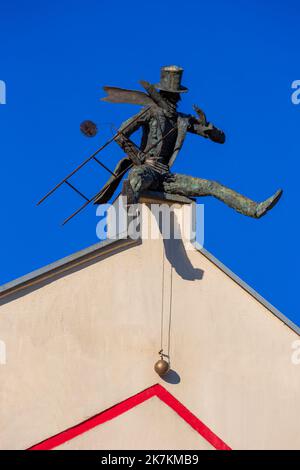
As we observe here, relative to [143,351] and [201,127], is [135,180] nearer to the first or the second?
[201,127]

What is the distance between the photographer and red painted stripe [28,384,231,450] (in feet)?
52.4

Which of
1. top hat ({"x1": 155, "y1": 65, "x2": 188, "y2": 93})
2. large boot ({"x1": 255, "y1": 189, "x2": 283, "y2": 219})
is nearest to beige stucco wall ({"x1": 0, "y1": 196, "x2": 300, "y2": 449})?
large boot ({"x1": 255, "y1": 189, "x2": 283, "y2": 219})

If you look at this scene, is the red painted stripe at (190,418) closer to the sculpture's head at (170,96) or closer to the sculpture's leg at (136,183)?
the sculpture's leg at (136,183)

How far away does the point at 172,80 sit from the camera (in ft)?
58.3

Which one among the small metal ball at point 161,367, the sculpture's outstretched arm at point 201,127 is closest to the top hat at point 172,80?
Answer: the sculpture's outstretched arm at point 201,127

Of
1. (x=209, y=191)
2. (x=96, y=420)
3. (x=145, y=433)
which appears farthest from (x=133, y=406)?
(x=209, y=191)

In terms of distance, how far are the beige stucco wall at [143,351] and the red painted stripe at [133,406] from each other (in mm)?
67

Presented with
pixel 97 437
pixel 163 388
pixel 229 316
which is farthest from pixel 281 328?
pixel 97 437

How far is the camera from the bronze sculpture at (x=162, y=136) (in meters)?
17.2

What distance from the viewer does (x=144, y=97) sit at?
17.7 meters

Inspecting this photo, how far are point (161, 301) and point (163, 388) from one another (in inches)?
43.2

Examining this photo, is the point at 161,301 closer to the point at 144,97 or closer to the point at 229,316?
the point at 229,316

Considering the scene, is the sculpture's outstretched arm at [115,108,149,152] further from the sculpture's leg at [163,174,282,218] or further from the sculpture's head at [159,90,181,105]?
the sculpture's leg at [163,174,282,218]

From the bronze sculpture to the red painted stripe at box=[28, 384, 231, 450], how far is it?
2.58 metres
